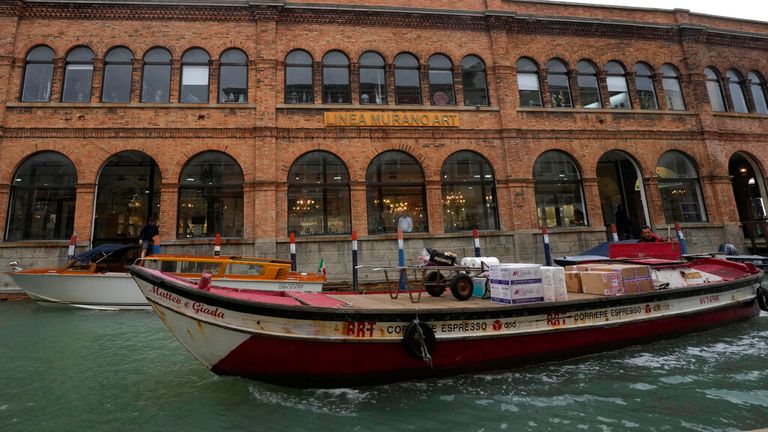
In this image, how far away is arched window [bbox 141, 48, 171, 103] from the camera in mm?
13516

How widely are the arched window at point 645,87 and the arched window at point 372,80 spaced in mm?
11682

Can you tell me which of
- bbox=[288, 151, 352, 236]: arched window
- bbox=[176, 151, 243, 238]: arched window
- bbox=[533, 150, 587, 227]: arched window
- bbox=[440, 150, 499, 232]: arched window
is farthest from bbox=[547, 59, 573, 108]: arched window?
bbox=[176, 151, 243, 238]: arched window

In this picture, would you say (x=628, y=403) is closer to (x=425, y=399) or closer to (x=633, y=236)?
(x=425, y=399)

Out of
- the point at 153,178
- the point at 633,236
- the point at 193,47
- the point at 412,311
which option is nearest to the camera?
the point at 412,311

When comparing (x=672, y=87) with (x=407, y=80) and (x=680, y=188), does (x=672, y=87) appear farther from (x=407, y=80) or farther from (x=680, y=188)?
(x=407, y=80)

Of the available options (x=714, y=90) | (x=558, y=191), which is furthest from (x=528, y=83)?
(x=714, y=90)

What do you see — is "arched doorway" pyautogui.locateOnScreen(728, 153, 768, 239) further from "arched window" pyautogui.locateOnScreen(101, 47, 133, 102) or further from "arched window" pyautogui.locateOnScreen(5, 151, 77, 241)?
"arched window" pyautogui.locateOnScreen(5, 151, 77, 241)

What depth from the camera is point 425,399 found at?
4367 millimetres

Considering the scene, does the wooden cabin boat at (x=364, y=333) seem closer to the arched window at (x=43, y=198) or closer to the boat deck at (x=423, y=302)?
the boat deck at (x=423, y=302)

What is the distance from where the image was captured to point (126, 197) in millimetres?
15367

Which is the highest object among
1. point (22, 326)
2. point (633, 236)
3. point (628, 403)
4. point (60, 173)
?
point (60, 173)

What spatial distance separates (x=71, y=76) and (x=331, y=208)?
1089 cm

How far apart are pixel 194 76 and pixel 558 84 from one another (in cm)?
1516

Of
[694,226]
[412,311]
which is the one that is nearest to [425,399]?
[412,311]
